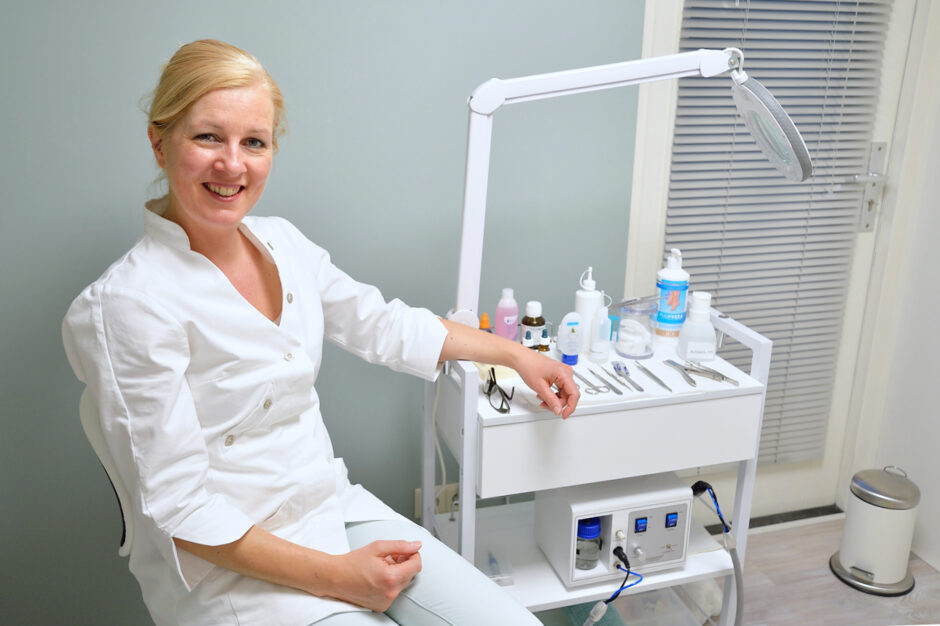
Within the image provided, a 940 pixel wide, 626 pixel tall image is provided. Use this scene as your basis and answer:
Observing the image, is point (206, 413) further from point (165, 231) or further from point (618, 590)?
point (618, 590)

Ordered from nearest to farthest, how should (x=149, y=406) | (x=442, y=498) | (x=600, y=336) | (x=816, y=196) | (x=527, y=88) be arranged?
(x=149, y=406), (x=527, y=88), (x=600, y=336), (x=442, y=498), (x=816, y=196)

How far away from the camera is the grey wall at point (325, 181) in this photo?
5.25ft

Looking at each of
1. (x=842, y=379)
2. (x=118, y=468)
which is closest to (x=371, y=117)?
(x=118, y=468)

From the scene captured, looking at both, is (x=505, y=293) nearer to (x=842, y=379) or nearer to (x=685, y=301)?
(x=685, y=301)

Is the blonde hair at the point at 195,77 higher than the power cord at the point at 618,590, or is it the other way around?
the blonde hair at the point at 195,77

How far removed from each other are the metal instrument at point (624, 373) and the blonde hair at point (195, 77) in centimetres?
88

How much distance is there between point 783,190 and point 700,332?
2.08 feet

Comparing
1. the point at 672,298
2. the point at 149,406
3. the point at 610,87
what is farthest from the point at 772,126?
the point at 149,406

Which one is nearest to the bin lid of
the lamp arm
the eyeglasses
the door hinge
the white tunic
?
the door hinge

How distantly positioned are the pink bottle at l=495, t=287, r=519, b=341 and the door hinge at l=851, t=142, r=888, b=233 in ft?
3.49

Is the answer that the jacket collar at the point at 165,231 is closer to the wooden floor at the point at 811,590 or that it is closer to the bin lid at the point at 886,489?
the wooden floor at the point at 811,590

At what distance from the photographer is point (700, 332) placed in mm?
1747

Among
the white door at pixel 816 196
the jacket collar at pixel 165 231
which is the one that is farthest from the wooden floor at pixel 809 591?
the jacket collar at pixel 165 231

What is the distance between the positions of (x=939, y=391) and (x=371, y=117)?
63.3 inches
